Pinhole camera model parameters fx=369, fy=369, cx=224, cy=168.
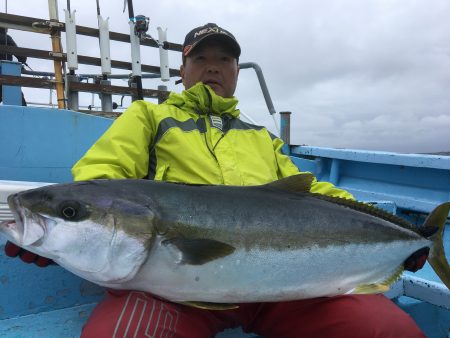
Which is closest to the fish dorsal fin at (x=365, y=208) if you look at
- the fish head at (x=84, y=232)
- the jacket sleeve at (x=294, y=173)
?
the jacket sleeve at (x=294, y=173)

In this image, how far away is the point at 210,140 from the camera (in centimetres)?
274

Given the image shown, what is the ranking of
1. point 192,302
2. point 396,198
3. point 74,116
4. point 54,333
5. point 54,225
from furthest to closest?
point 396,198 < point 74,116 < point 54,333 < point 192,302 < point 54,225

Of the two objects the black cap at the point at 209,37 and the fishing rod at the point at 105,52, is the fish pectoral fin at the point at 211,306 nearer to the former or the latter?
the black cap at the point at 209,37

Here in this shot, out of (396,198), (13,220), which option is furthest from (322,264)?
(396,198)

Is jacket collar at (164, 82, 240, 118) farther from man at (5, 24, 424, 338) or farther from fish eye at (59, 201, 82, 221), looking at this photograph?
fish eye at (59, 201, 82, 221)

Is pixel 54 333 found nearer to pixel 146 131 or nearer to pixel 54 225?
pixel 54 225

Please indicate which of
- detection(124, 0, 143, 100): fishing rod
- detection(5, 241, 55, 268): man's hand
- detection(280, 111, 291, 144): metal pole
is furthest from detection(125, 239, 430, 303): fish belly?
detection(280, 111, 291, 144): metal pole

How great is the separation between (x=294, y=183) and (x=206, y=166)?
752 millimetres

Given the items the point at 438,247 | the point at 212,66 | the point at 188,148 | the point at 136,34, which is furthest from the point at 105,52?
the point at 438,247

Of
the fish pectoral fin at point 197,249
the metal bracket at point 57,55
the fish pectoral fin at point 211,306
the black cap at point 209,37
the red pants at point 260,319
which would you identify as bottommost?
the red pants at point 260,319

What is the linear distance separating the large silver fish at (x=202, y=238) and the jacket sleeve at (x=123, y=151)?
1.35 ft

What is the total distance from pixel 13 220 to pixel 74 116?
2.68 metres

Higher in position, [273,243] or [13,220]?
[13,220]

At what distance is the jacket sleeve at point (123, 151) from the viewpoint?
6.80 feet
